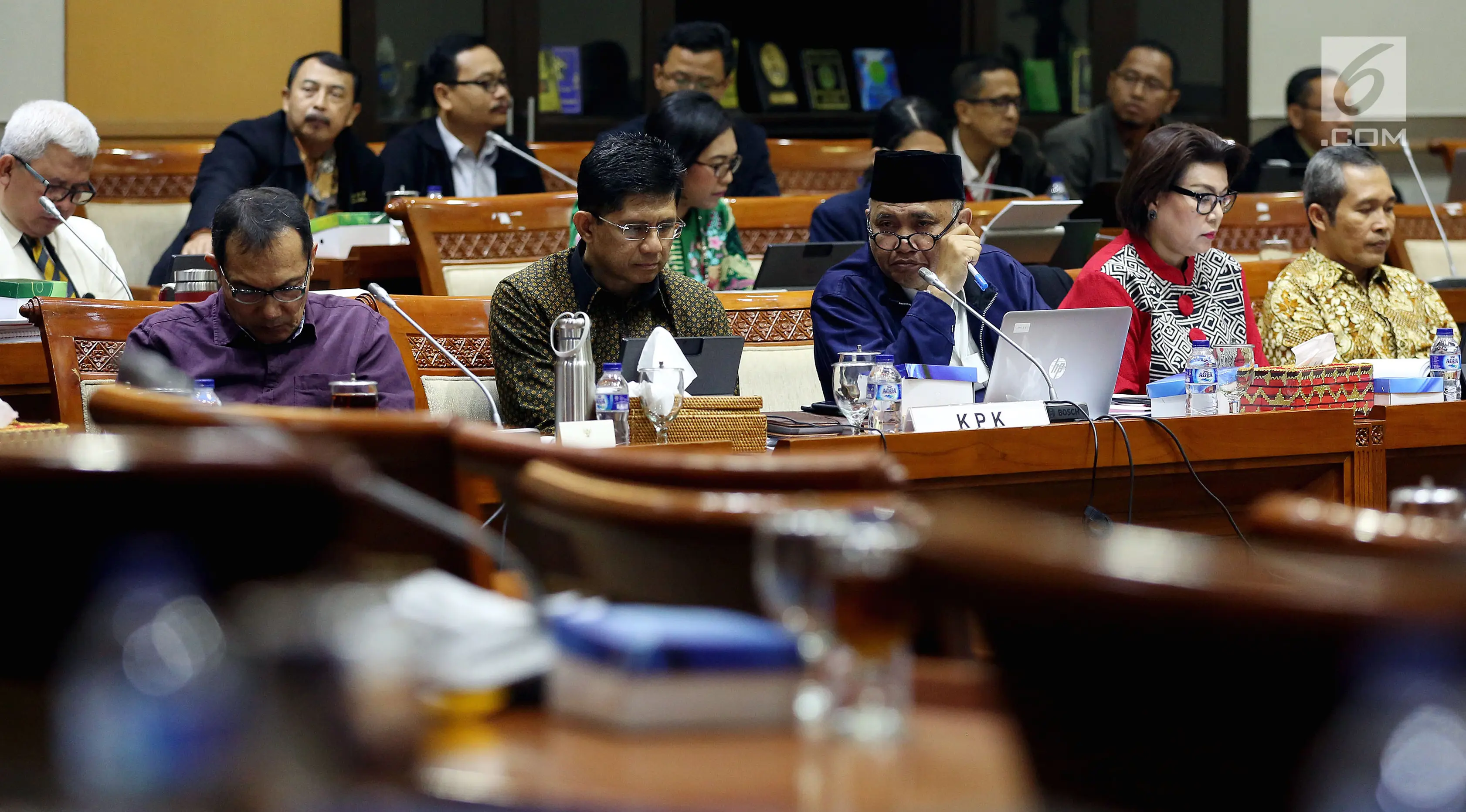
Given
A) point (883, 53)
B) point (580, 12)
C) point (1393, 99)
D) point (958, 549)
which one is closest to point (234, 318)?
point (958, 549)

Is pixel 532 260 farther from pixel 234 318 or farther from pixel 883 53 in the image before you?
pixel 883 53

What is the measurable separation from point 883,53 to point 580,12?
1514 mm

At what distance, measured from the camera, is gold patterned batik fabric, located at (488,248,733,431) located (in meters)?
2.88

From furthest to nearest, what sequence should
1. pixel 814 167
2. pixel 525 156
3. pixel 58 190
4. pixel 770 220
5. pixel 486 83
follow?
pixel 814 167, pixel 486 83, pixel 525 156, pixel 770 220, pixel 58 190

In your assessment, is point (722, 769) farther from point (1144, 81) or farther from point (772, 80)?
point (772, 80)

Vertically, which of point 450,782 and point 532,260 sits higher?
point 532,260

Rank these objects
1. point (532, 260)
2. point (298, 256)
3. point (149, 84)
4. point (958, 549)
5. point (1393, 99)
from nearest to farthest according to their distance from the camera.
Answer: point (958, 549), point (298, 256), point (532, 260), point (149, 84), point (1393, 99)

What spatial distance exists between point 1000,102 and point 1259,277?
6.90 feet

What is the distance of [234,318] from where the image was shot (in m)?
2.77

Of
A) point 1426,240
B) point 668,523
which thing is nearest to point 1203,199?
point 1426,240

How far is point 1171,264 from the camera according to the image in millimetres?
3447

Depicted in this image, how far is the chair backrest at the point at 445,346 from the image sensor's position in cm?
297

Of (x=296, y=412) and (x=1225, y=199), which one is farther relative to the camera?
(x=1225, y=199)

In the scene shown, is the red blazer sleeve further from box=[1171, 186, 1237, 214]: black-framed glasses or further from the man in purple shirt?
the man in purple shirt
